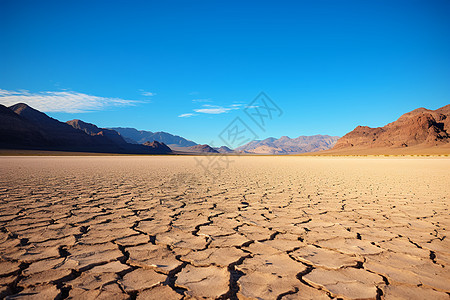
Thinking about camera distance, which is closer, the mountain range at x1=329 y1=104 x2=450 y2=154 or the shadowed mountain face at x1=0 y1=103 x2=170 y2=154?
the shadowed mountain face at x1=0 y1=103 x2=170 y2=154

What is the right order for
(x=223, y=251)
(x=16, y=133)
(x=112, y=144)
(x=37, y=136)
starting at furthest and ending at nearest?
(x=112, y=144), (x=37, y=136), (x=16, y=133), (x=223, y=251)

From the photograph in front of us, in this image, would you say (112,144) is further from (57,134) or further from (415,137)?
(415,137)

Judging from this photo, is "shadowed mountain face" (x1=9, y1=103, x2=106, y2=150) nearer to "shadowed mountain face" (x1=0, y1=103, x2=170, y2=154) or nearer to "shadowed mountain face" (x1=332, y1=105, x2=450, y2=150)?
"shadowed mountain face" (x1=0, y1=103, x2=170, y2=154)

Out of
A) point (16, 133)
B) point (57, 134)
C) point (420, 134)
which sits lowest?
point (16, 133)

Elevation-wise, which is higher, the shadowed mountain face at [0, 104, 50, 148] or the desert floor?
the shadowed mountain face at [0, 104, 50, 148]

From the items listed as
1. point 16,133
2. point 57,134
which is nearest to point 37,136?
point 16,133

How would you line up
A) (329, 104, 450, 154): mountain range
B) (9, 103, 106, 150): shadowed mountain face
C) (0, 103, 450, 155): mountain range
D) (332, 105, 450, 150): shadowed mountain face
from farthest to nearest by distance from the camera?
(9, 103, 106, 150): shadowed mountain face → (332, 105, 450, 150): shadowed mountain face → (329, 104, 450, 154): mountain range → (0, 103, 450, 155): mountain range

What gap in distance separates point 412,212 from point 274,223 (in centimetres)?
200

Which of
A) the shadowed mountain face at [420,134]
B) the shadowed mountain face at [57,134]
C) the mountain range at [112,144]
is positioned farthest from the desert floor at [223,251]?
the shadowed mountain face at [420,134]

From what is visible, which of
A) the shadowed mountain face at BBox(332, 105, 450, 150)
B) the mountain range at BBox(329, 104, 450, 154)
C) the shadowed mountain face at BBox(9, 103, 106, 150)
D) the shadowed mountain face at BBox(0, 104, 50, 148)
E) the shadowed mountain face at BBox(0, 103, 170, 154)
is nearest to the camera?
the shadowed mountain face at BBox(0, 104, 50, 148)

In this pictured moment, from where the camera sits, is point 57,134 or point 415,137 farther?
point 57,134

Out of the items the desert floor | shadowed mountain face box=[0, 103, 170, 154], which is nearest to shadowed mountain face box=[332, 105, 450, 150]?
the desert floor

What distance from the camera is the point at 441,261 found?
68.0 inches

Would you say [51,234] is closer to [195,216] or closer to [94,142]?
[195,216]
